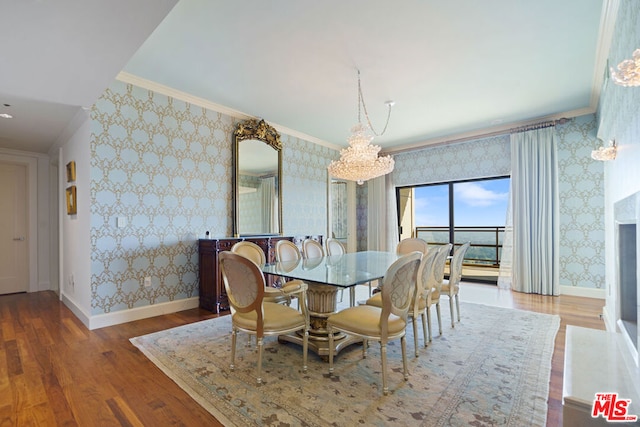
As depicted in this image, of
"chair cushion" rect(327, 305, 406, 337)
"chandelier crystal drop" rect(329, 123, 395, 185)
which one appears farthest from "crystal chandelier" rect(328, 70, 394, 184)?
"chair cushion" rect(327, 305, 406, 337)

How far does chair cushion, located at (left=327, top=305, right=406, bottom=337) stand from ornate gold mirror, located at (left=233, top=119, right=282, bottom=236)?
2.68m

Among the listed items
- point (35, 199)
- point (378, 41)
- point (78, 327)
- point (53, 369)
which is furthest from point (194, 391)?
point (35, 199)

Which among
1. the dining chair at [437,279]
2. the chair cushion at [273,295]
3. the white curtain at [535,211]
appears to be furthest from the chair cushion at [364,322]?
the white curtain at [535,211]

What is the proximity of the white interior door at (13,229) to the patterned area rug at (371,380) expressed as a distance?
4.00 metres

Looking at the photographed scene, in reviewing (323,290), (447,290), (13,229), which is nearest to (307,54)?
(323,290)

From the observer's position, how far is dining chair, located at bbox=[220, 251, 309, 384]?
2041mm

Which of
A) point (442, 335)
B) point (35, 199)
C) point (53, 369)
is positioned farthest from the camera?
point (35, 199)

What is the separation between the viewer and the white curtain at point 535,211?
466 cm

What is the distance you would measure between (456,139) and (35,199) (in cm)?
771

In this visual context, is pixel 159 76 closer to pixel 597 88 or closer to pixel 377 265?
pixel 377 265

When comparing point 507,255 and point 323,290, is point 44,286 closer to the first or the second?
point 323,290

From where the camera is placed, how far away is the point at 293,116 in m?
4.75

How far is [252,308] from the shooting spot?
2105 millimetres

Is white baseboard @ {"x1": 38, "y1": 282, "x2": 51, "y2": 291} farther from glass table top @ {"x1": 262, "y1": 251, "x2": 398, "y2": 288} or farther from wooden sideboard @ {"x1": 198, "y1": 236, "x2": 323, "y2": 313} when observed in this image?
glass table top @ {"x1": 262, "y1": 251, "x2": 398, "y2": 288}
